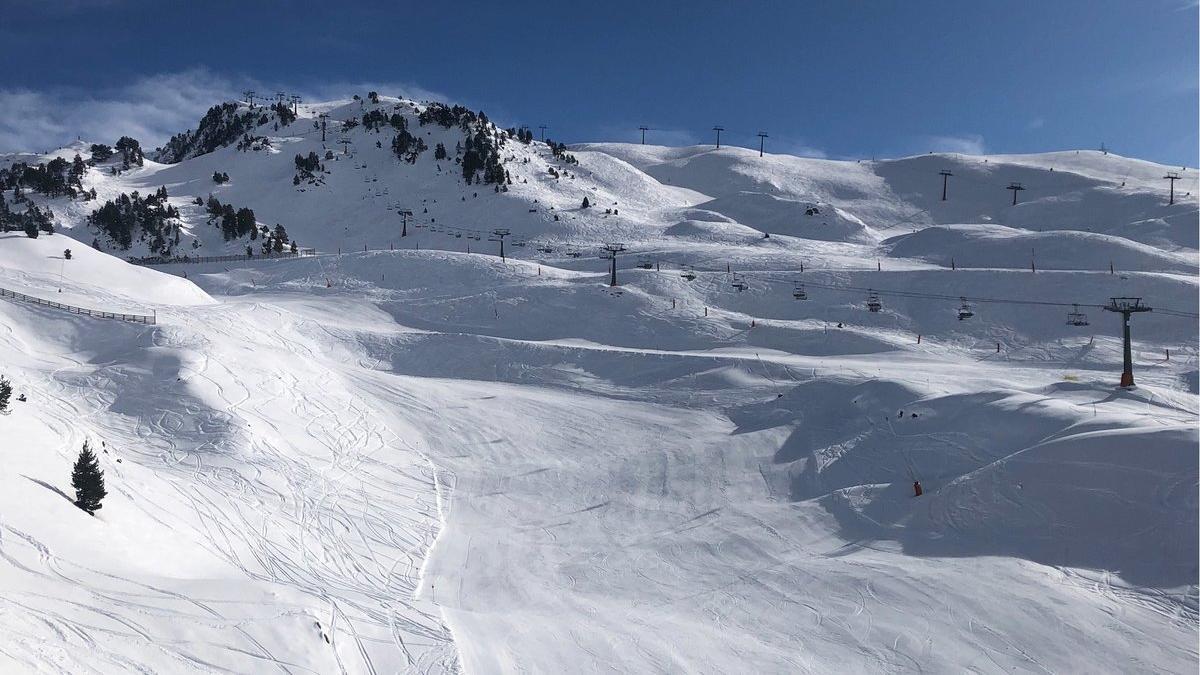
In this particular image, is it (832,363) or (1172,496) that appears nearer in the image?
(1172,496)

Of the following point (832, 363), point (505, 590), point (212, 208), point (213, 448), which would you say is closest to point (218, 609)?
point (505, 590)

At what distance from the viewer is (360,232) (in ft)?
310

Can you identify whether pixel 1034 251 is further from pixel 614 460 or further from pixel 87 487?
pixel 87 487

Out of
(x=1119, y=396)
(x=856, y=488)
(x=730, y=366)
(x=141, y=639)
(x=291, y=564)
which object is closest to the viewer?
(x=141, y=639)

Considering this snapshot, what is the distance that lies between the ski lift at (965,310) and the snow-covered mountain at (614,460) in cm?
79

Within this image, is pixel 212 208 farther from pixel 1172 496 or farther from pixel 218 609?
pixel 1172 496

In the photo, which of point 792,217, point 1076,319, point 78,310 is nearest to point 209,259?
point 78,310

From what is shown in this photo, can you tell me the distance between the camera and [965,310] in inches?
2046

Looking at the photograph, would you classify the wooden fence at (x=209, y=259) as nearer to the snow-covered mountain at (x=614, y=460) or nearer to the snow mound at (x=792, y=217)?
the snow-covered mountain at (x=614, y=460)

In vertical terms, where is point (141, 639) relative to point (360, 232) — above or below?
below

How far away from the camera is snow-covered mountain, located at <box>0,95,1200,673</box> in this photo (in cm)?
1889

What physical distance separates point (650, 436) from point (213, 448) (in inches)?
730

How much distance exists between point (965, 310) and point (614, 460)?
99.5 feet

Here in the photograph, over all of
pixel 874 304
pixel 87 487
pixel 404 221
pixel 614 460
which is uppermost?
pixel 404 221
